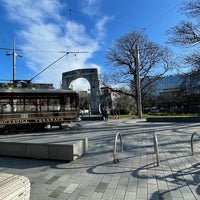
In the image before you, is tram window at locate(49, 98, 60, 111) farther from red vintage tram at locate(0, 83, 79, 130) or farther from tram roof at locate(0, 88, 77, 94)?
tram roof at locate(0, 88, 77, 94)

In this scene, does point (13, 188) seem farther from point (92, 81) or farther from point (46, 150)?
point (92, 81)

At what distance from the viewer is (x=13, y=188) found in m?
2.85

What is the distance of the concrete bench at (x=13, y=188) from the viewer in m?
2.70

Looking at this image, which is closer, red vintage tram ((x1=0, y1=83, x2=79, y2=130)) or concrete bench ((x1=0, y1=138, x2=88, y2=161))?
concrete bench ((x1=0, y1=138, x2=88, y2=161))

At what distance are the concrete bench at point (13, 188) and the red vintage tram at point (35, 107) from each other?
11.8 m

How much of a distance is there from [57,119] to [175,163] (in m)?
10.8

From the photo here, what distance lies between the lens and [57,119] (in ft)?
50.7

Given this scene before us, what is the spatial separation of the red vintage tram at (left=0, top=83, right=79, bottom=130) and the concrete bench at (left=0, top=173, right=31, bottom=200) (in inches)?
466

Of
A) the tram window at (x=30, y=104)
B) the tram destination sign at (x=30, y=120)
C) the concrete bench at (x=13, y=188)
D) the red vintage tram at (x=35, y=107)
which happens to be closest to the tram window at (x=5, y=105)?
the red vintage tram at (x=35, y=107)

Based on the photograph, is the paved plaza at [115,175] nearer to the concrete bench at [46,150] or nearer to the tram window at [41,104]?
the concrete bench at [46,150]

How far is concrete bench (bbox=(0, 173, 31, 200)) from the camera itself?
2703 millimetres

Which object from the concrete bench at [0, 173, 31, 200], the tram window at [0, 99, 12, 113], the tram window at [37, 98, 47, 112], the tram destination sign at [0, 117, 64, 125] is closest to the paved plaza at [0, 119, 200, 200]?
the concrete bench at [0, 173, 31, 200]

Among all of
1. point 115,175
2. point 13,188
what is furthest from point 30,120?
point 13,188

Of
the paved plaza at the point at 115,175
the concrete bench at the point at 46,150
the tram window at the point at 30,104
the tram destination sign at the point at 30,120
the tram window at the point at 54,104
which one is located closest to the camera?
the paved plaza at the point at 115,175
